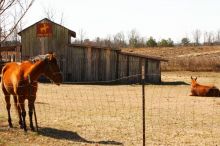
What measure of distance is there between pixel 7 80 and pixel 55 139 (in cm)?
250

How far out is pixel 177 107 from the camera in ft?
60.7

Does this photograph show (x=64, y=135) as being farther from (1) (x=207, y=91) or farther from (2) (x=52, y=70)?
(1) (x=207, y=91)

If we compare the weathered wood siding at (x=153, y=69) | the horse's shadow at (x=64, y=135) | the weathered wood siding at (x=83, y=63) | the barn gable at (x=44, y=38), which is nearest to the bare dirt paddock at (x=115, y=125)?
the horse's shadow at (x=64, y=135)

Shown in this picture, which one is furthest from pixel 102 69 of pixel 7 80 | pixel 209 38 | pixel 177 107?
pixel 209 38

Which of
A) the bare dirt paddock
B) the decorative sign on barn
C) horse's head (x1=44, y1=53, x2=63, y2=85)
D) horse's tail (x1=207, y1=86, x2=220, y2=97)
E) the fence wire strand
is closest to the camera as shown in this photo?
the bare dirt paddock

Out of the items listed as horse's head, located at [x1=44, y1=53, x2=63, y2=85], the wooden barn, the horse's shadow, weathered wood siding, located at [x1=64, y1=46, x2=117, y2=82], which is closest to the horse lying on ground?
the wooden barn

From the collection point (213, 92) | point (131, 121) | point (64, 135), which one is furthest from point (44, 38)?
point (64, 135)

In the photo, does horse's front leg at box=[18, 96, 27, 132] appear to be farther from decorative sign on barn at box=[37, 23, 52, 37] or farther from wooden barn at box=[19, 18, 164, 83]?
decorative sign on barn at box=[37, 23, 52, 37]

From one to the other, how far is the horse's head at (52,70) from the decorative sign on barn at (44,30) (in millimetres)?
22273

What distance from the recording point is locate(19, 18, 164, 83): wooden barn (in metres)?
34.0

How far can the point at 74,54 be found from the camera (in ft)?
112

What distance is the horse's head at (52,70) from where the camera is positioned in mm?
12023

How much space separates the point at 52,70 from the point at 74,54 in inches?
870

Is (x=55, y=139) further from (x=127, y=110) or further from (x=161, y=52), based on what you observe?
(x=161, y=52)
